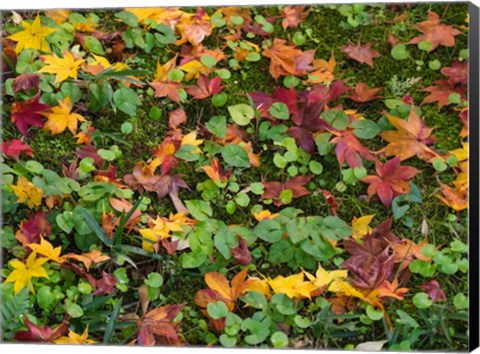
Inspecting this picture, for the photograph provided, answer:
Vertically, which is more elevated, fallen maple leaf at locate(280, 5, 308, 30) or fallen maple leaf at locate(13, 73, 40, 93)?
fallen maple leaf at locate(280, 5, 308, 30)

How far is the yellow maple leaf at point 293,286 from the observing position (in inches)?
79.6

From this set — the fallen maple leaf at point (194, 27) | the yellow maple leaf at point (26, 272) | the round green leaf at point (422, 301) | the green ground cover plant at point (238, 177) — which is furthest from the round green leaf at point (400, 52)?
the yellow maple leaf at point (26, 272)

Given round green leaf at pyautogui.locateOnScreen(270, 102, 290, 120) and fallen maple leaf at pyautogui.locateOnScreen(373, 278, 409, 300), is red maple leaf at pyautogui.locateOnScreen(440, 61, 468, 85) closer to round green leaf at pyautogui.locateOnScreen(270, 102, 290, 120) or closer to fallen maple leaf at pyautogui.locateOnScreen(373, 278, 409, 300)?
round green leaf at pyautogui.locateOnScreen(270, 102, 290, 120)

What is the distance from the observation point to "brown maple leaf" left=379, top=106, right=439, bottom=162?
2.03 meters

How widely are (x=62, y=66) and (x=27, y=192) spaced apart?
0.35 meters

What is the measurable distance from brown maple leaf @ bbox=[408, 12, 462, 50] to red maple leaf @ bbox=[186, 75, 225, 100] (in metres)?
0.51

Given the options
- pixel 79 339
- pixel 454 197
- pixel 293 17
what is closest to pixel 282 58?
pixel 293 17

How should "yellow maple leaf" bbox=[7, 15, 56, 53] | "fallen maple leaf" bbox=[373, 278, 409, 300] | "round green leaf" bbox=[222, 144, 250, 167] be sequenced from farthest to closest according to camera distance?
"yellow maple leaf" bbox=[7, 15, 56, 53], "round green leaf" bbox=[222, 144, 250, 167], "fallen maple leaf" bbox=[373, 278, 409, 300]

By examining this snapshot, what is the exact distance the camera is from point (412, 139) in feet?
6.69

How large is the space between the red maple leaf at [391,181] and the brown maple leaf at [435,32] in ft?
1.03

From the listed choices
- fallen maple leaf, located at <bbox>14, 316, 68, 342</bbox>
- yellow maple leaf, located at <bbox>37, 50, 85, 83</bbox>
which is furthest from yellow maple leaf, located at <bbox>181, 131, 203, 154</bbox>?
fallen maple leaf, located at <bbox>14, 316, 68, 342</bbox>

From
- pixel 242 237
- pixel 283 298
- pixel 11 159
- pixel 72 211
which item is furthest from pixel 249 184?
pixel 11 159

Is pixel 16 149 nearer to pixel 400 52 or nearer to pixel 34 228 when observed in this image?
pixel 34 228

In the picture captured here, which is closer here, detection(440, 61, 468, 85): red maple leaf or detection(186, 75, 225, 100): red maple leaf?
detection(440, 61, 468, 85): red maple leaf
